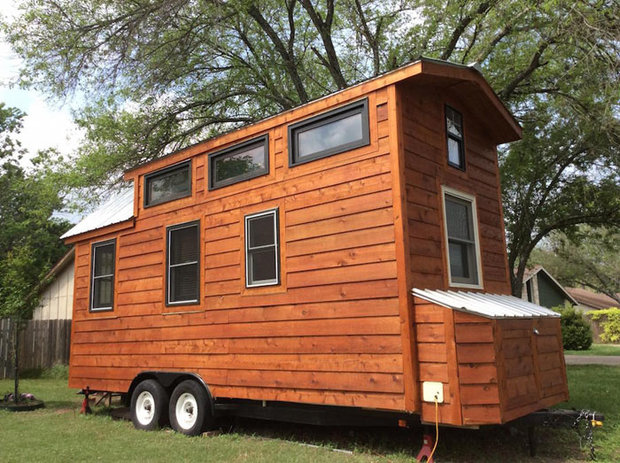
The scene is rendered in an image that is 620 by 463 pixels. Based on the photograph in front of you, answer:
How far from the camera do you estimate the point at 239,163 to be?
749cm

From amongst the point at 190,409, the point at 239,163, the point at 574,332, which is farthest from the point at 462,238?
the point at 574,332

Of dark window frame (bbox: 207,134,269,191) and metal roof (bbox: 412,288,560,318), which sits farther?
dark window frame (bbox: 207,134,269,191)

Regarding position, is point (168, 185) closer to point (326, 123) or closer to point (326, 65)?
point (326, 123)

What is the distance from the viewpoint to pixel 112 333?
8.73 metres

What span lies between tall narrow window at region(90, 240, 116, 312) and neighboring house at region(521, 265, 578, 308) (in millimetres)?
26322

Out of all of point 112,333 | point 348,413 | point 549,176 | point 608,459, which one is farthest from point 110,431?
point 549,176

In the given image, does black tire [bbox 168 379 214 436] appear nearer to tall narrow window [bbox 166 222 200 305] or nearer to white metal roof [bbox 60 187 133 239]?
tall narrow window [bbox 166 222 200 305]

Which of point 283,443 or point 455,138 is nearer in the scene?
point 283,443

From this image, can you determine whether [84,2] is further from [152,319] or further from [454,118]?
[454,118]

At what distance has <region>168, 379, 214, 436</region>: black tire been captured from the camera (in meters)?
6.98

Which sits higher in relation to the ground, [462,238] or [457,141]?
[457,141]

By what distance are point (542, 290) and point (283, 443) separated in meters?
31.6

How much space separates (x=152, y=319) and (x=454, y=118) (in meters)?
5.51

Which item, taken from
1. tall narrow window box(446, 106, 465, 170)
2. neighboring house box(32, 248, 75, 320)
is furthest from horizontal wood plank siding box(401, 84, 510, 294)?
neighboring house box(32, 248, 75, 320)
